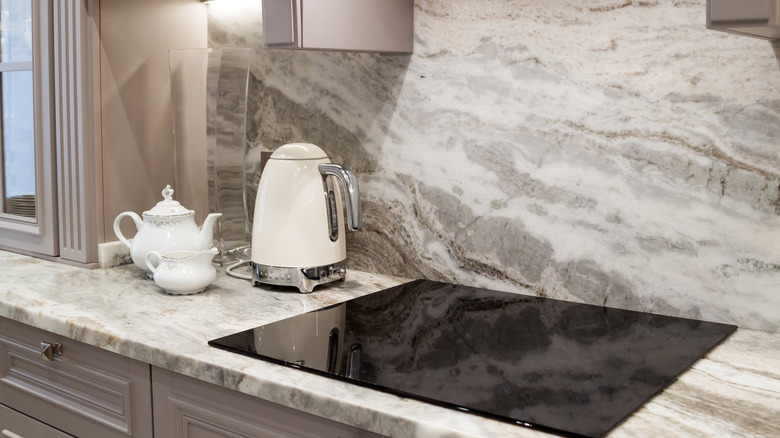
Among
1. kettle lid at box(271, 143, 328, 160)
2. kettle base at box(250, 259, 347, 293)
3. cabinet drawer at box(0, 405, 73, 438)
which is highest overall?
kettle lid at box(271, 143, 328, 160)

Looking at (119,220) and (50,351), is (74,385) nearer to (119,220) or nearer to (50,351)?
(50,351)

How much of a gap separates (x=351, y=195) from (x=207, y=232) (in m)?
0.36

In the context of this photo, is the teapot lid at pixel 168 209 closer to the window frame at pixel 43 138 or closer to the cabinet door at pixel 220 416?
the window frame at pixel 43 138

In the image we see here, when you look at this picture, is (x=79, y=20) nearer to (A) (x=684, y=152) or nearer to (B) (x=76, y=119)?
(B) (x=76, y=119)

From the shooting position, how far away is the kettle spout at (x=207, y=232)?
5.20 feet

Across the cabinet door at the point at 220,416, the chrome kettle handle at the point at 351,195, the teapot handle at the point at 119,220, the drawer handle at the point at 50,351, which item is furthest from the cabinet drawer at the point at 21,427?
the chrome kettle handle at the point at 351,195

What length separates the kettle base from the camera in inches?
57.5

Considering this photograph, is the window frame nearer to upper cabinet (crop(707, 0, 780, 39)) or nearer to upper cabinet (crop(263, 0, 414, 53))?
upper cabinet (crop(263, 0, 414, 53))

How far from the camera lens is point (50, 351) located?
4.42ft

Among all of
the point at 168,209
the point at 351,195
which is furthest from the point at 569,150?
the point at 168,209

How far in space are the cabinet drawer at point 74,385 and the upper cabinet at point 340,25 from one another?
23.7 inches

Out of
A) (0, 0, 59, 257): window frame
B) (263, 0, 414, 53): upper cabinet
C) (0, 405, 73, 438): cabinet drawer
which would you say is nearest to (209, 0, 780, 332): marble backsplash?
(263, 0, 414, 53): upper cabinet

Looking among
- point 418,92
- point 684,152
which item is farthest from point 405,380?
point 418,92

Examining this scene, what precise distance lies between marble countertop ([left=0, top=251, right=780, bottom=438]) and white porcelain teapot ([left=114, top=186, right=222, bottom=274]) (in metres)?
0.07
